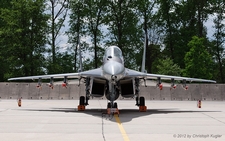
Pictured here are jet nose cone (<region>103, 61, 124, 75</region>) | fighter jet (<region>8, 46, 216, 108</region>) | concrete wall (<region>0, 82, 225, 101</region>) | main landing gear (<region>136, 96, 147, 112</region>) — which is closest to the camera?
jet nose cone (<region>103, 61, 124, 75</region>)

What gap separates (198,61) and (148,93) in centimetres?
1359

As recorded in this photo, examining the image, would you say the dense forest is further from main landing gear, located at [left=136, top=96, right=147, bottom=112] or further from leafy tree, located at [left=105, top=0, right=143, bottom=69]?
main landing gear, located at [left=136, top=96, right=147, bottom=112]

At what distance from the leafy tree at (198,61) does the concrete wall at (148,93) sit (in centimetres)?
1112

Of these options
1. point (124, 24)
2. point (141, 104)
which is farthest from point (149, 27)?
point (141, 104)

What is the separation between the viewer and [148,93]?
29.0m

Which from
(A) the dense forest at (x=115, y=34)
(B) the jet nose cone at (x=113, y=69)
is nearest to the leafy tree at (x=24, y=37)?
(A) the dense forest at (x=115, y=34)

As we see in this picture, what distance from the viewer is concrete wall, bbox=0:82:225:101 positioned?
92.4 feet

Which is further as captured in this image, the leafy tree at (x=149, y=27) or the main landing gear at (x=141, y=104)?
the leafy tree at (x=149, y=27)

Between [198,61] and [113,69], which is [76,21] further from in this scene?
[113,69]

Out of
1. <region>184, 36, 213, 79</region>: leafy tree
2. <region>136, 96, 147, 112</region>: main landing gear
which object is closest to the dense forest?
<region>184, 36, 213, 79</region>: leafy tree

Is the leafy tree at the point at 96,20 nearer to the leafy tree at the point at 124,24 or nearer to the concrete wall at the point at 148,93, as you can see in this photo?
the leafy tree at the point at 124,24

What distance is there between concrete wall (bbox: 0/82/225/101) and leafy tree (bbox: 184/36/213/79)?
11.1 m

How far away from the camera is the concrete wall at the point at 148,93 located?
92.4ft

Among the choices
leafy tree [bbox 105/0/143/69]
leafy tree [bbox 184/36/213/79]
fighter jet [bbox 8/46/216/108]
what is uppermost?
leafy tree [bbox 105/0/143/69]
